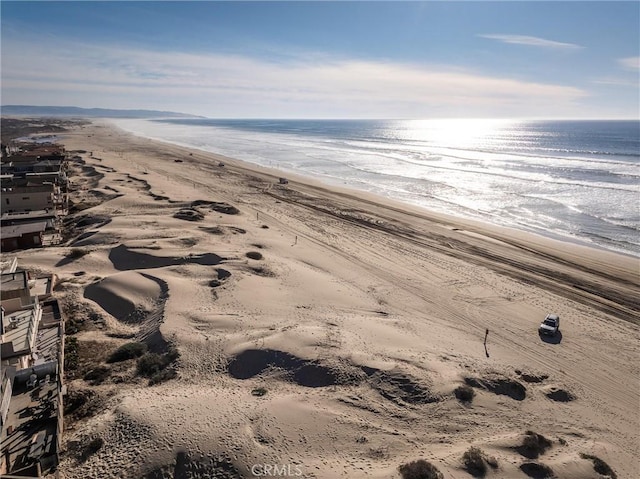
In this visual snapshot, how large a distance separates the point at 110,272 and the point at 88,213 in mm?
17351

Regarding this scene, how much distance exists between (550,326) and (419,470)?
14.2 metres

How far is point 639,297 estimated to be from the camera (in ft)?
89.6

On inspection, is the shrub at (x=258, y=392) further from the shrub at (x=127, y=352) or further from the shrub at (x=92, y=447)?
the shrub at (x=127, y=352)

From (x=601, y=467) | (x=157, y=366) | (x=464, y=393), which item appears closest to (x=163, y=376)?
(x=157, y=366)

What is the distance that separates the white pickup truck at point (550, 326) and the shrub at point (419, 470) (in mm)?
13392

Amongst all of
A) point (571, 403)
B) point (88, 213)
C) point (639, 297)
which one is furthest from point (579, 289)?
point (88, 213)

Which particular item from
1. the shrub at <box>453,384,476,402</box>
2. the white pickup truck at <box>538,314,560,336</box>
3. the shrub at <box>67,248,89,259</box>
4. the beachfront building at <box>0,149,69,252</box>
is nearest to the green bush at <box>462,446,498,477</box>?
the shrub at <box>453,384,476,402</box>

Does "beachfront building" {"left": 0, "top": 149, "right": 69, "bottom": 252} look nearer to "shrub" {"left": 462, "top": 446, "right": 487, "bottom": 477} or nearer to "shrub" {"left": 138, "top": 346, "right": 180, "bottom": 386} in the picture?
"shrub" {"left": 138, "top": 346, "right": 180, "bottom": 386}

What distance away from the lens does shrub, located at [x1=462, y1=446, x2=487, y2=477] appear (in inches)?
516

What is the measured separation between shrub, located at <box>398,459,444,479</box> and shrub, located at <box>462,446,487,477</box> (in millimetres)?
1152

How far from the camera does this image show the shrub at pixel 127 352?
18766mm

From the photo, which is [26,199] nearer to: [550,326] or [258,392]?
[258,392]

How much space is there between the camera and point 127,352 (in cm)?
1906

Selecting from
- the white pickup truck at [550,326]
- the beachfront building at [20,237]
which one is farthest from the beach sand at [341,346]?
the beachfront building at [20,237]
